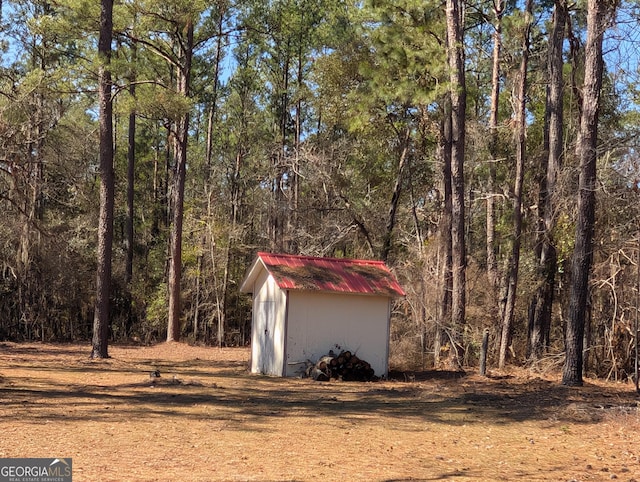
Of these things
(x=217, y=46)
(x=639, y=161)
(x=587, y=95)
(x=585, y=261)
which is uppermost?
(x=217, y=46)

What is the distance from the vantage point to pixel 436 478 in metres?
6.87

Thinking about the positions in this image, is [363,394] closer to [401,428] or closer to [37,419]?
[401,428]

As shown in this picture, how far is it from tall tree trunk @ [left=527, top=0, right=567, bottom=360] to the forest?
3.0 inches

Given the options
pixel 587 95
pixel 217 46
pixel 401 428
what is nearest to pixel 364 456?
pixel 401 428

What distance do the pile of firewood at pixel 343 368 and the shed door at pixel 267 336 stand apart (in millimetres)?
1176

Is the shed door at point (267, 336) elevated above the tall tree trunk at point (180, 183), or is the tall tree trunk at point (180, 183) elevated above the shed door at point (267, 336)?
the tall tree trunk at point (180, 183)

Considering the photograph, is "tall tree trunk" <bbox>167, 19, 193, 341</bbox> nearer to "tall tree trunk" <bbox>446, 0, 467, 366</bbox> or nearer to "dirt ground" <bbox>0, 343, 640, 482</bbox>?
"dirt ground" <bbox>0, 343, 640, 482</bbox>

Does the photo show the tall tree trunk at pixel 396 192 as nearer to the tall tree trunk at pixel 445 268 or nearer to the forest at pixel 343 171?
the forest at pixel 343 171

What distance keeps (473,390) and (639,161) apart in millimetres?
6109

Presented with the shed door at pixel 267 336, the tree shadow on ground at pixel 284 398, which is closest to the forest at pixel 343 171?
the tree shadow on ground at pixel 284 398

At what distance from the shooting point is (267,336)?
57.3ft

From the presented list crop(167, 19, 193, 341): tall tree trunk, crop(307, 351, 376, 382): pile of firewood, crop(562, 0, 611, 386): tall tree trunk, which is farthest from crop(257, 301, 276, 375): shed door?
crop(167, 19, 193, 341): tall tree trunk

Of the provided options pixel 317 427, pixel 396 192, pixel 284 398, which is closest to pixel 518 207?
pixel 396 192

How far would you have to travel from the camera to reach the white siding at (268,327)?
1677 cm
